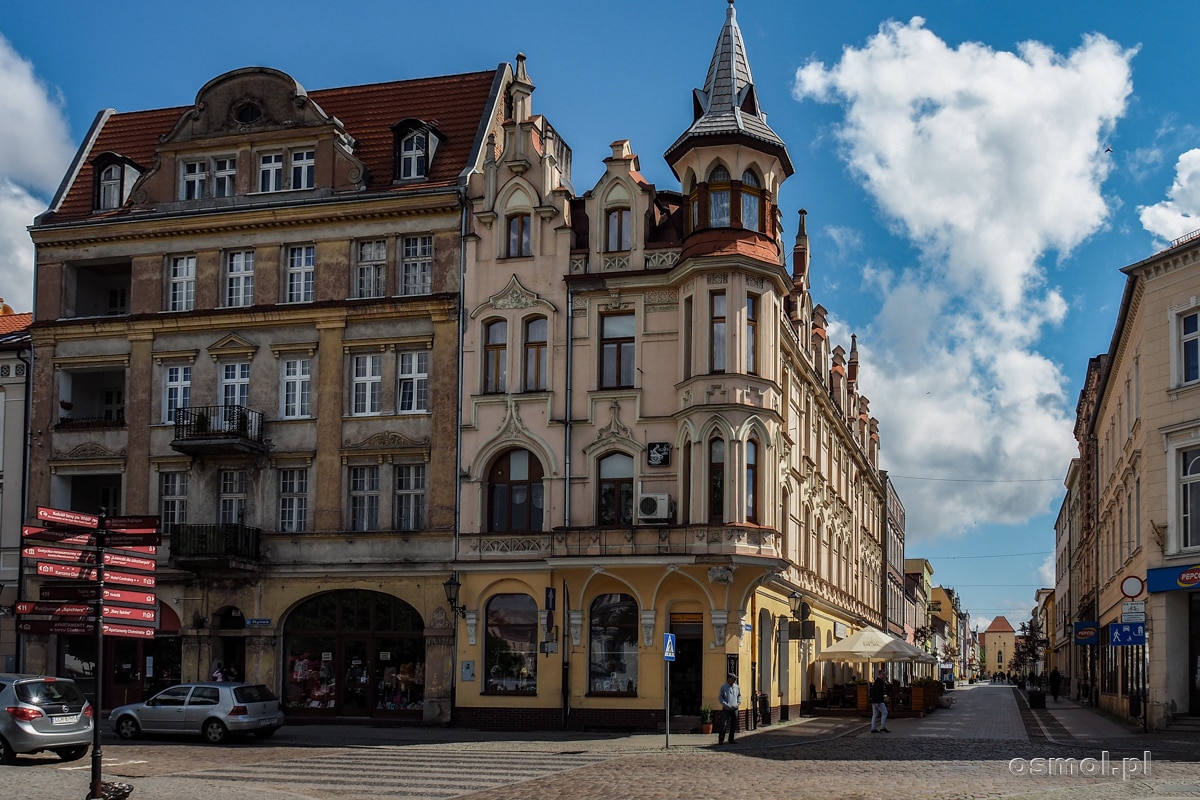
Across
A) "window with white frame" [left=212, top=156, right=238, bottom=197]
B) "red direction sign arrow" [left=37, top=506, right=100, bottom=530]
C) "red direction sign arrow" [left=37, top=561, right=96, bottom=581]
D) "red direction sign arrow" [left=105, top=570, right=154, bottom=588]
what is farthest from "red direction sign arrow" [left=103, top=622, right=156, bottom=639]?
"window with white frame" [left=212, top=156, right=238, bottom=197]

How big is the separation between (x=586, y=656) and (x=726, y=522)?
5.35 m

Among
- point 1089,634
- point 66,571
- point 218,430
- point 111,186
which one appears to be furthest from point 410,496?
point 1089,634

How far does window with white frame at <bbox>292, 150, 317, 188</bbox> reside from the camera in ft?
130

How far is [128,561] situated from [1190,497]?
25.8 m

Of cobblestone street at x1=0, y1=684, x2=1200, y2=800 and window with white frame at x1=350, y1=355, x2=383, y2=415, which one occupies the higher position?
window with white frame at x1=350, y1=355, x2=383, y2=415

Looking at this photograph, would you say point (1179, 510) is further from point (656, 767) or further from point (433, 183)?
point (433, 183)

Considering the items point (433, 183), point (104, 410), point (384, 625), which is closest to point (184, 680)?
point (384, 625)

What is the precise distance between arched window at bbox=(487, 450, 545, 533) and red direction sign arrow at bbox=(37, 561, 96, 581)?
18775mm

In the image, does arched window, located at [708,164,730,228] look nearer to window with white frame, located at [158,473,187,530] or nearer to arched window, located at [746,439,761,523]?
arched window, located at [746,439,761,523]

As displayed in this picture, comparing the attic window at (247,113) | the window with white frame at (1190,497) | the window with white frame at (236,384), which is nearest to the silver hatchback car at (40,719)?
the window with white frame at (236,384)

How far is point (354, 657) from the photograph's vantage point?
37.4 m

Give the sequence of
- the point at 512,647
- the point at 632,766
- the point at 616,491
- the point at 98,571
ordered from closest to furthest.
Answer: the point at 98,571 < the point at 632,766 < the point at 616,491 < the point at 512,647

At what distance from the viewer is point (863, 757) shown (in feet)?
87.0

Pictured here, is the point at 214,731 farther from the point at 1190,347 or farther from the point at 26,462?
the point at 1190,347
